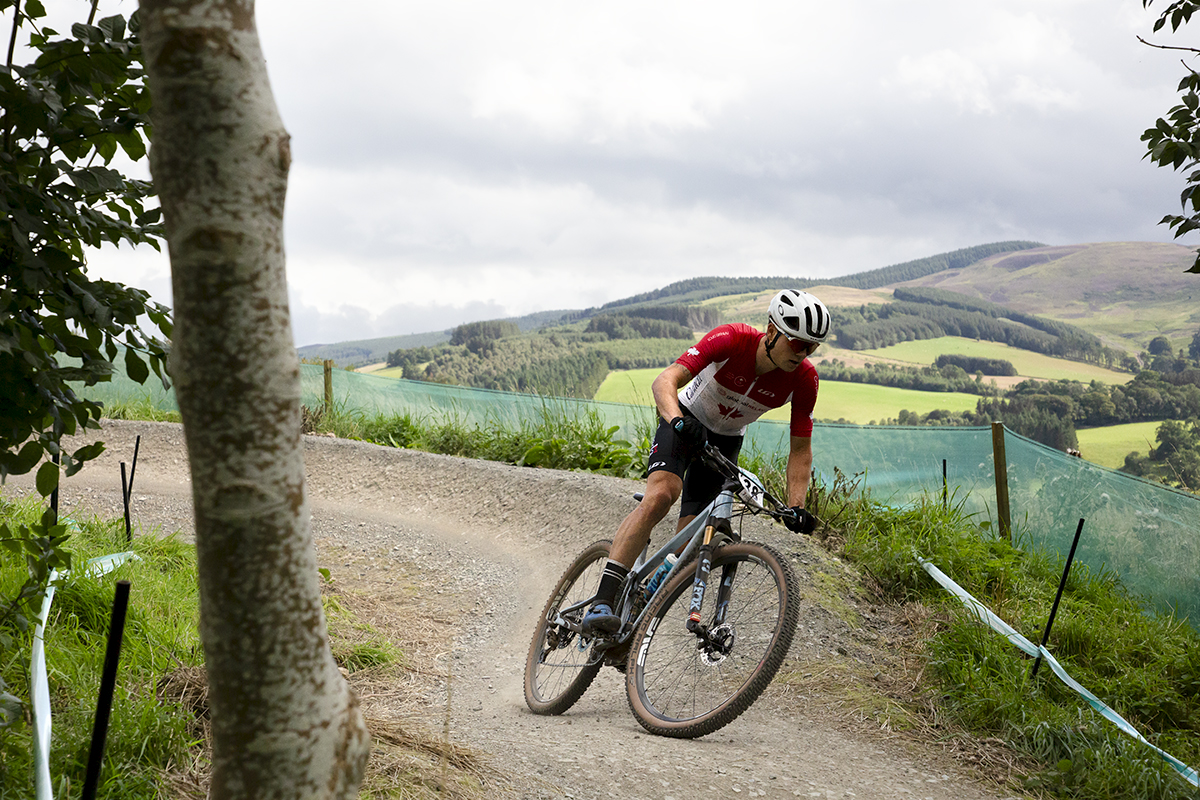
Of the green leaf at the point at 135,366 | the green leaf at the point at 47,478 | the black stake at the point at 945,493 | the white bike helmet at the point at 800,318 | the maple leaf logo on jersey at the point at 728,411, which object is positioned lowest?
the black stake at the point at 945,493

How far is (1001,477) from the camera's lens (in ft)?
23.0

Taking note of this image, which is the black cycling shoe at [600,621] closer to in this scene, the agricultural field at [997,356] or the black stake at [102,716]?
the black stake at [102,716]

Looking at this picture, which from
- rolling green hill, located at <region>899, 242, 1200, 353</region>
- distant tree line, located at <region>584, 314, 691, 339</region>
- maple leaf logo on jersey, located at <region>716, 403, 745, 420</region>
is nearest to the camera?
maple leaf logo on jersey, located at <region>716, 403, 745, 420</region>

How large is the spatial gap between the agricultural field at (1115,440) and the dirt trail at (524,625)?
48.1 ft

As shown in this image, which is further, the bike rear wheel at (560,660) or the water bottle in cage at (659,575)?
the bike rear wheel at (560,660)

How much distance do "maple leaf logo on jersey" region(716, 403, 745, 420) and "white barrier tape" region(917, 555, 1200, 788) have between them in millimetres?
2114

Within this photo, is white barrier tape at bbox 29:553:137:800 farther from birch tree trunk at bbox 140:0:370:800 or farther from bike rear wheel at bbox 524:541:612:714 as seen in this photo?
bike rear wheel at bbox 524:541:612:714

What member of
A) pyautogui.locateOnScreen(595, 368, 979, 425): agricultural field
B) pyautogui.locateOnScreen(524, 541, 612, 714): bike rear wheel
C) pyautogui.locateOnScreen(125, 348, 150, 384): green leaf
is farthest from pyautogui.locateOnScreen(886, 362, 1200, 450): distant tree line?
pyautogui.locateOnScreen(125, 348, 150, 384): green leaf

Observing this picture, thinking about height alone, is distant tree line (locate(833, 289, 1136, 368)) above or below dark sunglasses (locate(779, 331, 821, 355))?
above

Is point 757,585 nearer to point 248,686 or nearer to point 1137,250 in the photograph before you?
point 248,686

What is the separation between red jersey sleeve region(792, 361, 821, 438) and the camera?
13.8 ft

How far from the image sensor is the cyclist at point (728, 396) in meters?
3.89

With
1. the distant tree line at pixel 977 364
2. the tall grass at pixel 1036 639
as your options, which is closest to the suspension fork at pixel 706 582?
the tall grass at pixel 1036 639

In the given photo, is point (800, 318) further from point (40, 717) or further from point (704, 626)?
point (40, 717)
